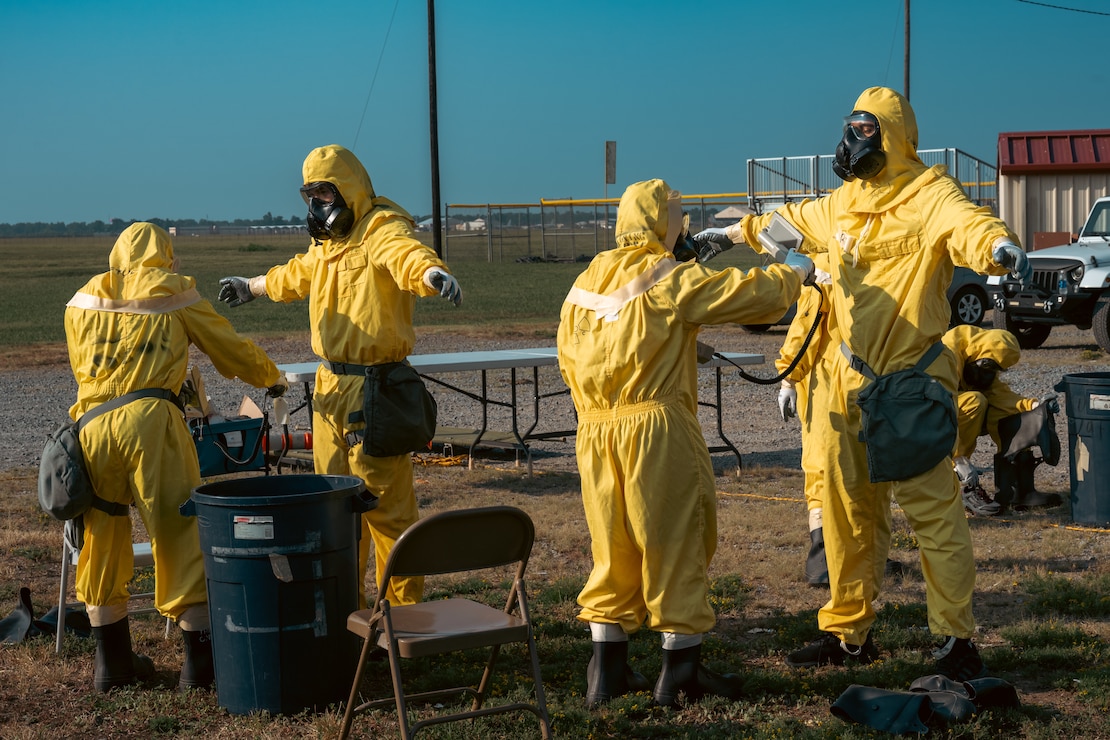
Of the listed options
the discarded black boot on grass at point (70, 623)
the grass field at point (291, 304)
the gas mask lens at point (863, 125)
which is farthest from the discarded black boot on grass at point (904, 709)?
the grass field at point (291, 304)

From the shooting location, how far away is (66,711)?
15.8ft

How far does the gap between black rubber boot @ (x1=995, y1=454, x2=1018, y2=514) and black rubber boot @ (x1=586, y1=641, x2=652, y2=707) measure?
4.17 meters

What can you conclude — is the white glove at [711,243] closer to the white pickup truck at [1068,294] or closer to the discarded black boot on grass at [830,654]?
the discarded black boot on grass at [830,654]

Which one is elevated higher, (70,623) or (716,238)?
(716,238)

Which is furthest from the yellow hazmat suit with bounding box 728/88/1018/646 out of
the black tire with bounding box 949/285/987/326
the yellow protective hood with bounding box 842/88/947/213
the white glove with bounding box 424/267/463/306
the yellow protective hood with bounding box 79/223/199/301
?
the black tire with bounding box 949/285/987/326

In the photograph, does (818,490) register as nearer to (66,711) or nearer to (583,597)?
(583,597)

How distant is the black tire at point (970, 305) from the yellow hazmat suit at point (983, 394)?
424 inches

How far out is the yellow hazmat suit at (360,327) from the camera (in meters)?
5.38

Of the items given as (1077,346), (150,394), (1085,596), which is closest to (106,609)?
(150,394)

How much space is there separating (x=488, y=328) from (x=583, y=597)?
1657cm

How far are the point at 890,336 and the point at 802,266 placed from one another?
1.54 ft

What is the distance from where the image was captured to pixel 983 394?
26.1ft

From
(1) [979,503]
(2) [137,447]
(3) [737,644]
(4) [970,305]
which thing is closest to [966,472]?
(1) [979,503]

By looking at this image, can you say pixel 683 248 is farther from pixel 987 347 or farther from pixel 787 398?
pixel 987 347
